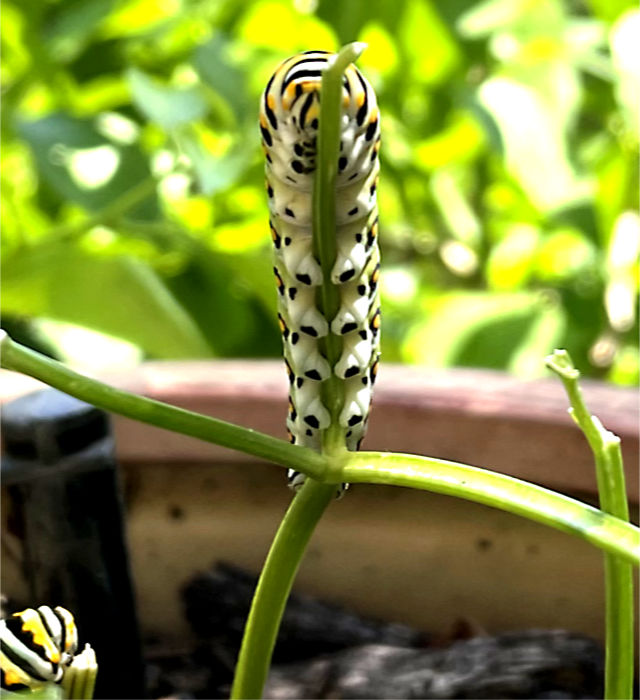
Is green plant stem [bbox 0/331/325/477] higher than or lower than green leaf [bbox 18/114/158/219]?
lower

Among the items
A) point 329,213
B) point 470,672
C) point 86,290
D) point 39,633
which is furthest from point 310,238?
point 86,290

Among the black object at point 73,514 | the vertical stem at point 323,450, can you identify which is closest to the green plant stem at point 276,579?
the vertical stem at point 323,450

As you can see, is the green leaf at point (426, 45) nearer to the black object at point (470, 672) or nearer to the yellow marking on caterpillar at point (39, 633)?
the black object at point (470, 672)

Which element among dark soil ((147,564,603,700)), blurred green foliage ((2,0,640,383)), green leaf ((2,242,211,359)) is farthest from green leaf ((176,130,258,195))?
dark soil ((147,564,603,700))

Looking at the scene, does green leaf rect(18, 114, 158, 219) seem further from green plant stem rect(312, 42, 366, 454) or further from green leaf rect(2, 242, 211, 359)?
green plant stem rect(312, 42, 366, 454)

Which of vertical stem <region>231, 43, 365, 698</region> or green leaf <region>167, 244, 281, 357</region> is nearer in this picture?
vertical stem <region>231, 43, 365, 698</region>

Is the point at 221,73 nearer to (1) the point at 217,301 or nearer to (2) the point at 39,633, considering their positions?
(1) the point at 217,301

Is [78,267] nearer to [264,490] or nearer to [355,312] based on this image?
[264,490]
